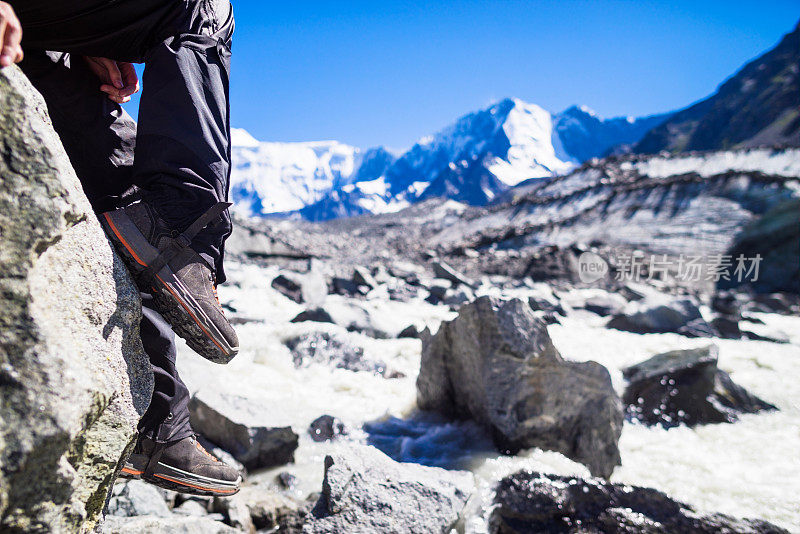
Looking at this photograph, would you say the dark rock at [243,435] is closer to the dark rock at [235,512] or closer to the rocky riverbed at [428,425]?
the rocky riverbed at [428,425]

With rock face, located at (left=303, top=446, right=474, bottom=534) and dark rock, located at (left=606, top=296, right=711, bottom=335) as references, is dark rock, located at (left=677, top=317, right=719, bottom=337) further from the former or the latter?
rock face, located at (left=303, top=446, right=474, bottom=534)

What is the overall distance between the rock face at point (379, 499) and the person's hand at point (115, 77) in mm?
2108

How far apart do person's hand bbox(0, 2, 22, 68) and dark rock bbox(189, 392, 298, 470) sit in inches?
114

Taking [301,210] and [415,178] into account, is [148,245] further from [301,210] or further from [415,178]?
[415,178]

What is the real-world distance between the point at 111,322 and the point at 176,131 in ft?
2.31

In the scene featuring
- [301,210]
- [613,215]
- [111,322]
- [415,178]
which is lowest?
[111,322]

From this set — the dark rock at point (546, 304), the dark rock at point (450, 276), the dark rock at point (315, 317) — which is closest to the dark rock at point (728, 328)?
the dark rock at point (546, 304)

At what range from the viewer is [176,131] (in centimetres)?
160

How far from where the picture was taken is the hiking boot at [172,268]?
5.29 feet

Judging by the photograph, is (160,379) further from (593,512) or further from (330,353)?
(330,353)

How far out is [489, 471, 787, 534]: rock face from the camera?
2336 mm

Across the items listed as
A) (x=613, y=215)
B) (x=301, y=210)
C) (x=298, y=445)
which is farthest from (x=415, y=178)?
(x=298, y=445)

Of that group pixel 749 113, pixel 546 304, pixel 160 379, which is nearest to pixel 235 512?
pixel 160 379

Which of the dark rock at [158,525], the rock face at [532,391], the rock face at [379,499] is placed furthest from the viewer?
the rock face at [532,391]
